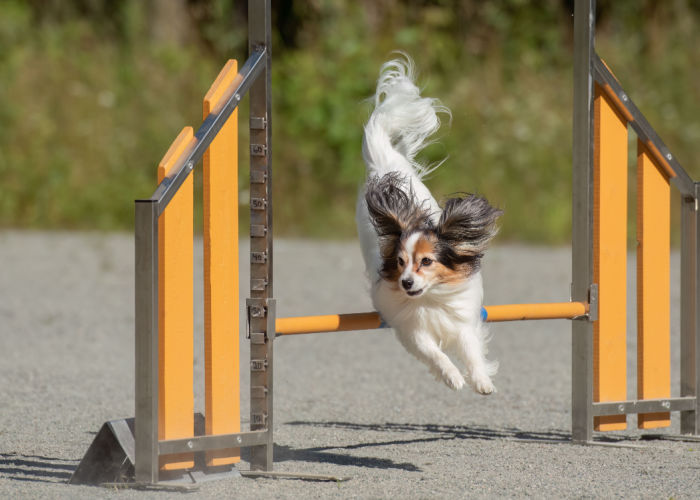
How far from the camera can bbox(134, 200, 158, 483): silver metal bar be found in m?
3.87

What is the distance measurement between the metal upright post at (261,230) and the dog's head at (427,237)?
0.53 meters

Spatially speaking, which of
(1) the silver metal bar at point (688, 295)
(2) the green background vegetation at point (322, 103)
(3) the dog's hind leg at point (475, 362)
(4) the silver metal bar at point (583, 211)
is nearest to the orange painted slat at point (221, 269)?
(3) the dog's hind leg at point (475, 362)

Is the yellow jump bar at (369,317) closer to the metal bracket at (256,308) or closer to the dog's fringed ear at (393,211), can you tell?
the metal bracket at (256,308)

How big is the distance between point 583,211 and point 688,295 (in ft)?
2.55

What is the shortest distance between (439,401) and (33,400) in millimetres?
2134

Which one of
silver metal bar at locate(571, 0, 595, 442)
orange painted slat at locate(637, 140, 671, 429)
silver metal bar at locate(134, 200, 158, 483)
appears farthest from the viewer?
orange painted slat at locate(637, 140, 671, 429)

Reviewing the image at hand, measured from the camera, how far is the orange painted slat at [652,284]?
206 inches

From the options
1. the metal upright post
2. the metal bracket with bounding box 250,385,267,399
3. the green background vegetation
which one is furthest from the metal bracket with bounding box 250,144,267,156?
the green background vegetation

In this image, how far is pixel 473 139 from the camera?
14.6 metres

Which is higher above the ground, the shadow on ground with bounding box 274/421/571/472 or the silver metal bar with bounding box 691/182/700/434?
the silver metal bar with bounding box 691/182/700/434

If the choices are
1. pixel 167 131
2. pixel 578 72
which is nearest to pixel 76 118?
pixel 167 131

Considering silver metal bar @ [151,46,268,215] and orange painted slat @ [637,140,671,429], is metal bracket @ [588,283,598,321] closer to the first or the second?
orange painted slat @ [637,140,671,429]

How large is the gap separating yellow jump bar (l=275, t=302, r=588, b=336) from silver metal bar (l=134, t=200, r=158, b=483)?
56 centimetres

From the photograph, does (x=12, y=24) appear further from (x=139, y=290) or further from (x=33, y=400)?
(x=139, y=290)
